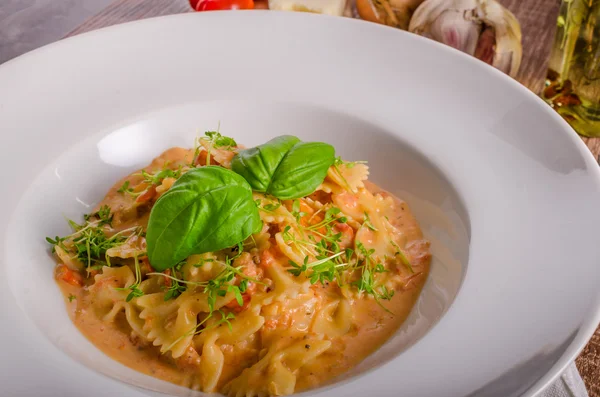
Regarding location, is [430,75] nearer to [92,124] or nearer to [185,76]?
[185,76]

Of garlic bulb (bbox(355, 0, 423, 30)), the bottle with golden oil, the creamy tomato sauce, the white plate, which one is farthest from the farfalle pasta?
garlic bulb (bbox(355, 0, 423, 30))

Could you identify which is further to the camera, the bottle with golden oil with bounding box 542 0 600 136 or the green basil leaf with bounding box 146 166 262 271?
the bottle with golden oil with bounding box 542 0 600 136

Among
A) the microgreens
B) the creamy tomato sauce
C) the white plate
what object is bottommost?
the creamy tomato sauce

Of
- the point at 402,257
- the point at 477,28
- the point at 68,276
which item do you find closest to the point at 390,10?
the point at 477,28

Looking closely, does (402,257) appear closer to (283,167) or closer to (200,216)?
(283,167)

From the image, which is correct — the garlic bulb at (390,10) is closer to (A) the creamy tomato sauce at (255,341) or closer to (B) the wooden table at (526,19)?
(B) the wooden table at (526,19)

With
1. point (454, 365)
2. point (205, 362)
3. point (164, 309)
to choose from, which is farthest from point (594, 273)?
point (164, 309)

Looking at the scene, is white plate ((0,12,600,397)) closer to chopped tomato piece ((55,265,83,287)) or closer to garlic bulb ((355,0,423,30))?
chopped tomato piece ((55,265,83,287))

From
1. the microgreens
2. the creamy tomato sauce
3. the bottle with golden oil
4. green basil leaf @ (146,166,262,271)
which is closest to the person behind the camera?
green basil leaf @ (146,166,262,271)

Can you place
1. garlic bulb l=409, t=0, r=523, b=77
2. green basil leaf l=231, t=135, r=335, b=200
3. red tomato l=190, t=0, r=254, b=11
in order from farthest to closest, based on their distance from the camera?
red tomato l=190, t=0, r=254, b=11 → garlic bulb l=409, t=0, r=523, b=77 → green basil leaf l=231, t=135, r=335, b=200
